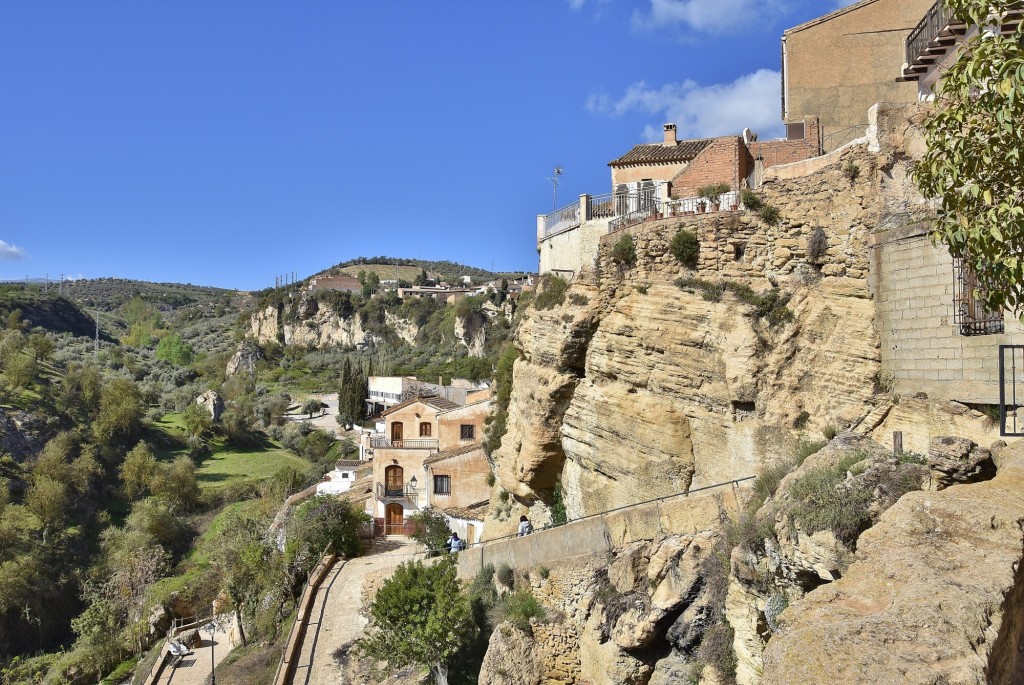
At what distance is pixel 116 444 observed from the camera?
5881 cm

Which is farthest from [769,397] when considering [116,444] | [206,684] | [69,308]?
[69,308]

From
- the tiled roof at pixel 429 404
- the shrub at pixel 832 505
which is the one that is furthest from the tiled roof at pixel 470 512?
the shrub at pixel 832 505

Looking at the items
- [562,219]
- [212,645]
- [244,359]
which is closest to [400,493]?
[212,645]

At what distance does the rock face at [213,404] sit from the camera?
71.6m

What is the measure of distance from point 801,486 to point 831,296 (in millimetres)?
4381

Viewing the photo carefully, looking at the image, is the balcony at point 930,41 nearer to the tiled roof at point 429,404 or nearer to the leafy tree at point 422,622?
the leafy tree at point 422,622

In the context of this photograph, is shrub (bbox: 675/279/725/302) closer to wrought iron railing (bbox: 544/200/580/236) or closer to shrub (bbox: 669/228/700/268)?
shrub (bbox: 669/228/700/268)

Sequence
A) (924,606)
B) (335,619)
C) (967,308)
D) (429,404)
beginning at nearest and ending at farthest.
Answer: (924,606) → (967,308) → (335,619) → (429,404)

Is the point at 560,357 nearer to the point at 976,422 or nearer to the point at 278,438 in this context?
the point at 976,422

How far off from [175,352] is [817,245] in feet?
380

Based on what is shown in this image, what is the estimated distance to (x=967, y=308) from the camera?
1082 centimetres

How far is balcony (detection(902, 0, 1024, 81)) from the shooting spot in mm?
12836

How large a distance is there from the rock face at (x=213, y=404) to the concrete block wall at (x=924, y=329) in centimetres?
6674

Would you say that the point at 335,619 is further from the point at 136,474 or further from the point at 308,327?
the point at 308,327
